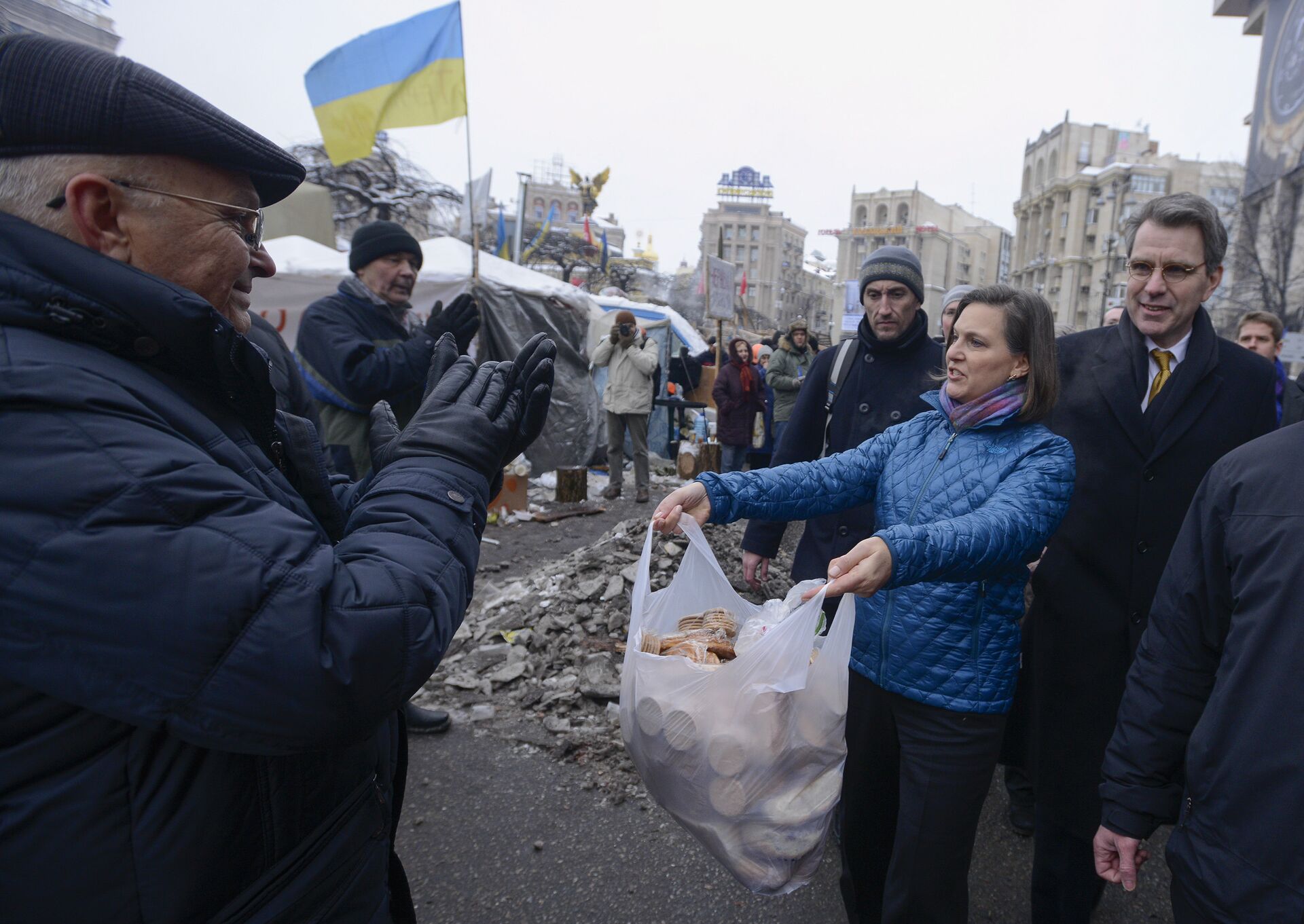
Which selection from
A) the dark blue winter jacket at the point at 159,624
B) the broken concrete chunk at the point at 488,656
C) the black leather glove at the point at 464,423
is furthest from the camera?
the broken concrete chunk at the point at 488,656

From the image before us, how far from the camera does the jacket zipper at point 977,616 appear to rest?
6.15ft

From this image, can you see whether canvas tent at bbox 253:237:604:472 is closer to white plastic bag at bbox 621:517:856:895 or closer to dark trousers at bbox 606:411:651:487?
dark trousers at bbox 606:411:651:487

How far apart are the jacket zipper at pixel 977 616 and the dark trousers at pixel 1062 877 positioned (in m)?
0.79

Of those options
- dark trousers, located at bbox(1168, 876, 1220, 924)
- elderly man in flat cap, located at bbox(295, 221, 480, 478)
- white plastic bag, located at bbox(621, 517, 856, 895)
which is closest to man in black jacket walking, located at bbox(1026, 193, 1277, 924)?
dark trousers, located at bbox(1168, 876, 1220, 924)

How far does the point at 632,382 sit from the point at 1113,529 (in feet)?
22.7

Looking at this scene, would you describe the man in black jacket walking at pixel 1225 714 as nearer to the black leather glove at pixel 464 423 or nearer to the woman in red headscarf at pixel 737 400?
the black leather glove at pixel 464 423

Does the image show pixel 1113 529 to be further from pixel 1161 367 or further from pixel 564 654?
pixel 564 654

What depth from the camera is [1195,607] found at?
1484 millimetres

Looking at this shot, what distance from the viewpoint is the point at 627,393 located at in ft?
29.0

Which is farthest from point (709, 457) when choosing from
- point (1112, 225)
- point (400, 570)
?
point (1112, 225)

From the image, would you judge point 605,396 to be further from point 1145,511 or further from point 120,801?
point 120,801

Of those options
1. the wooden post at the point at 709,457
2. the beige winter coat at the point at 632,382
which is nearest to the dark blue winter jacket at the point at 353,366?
the beige winter coat at the point at 632,382

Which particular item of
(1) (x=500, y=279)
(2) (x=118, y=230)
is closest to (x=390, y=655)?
(2) (x=118, y=230)

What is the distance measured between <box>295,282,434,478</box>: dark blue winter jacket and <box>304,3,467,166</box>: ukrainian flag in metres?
3.27
